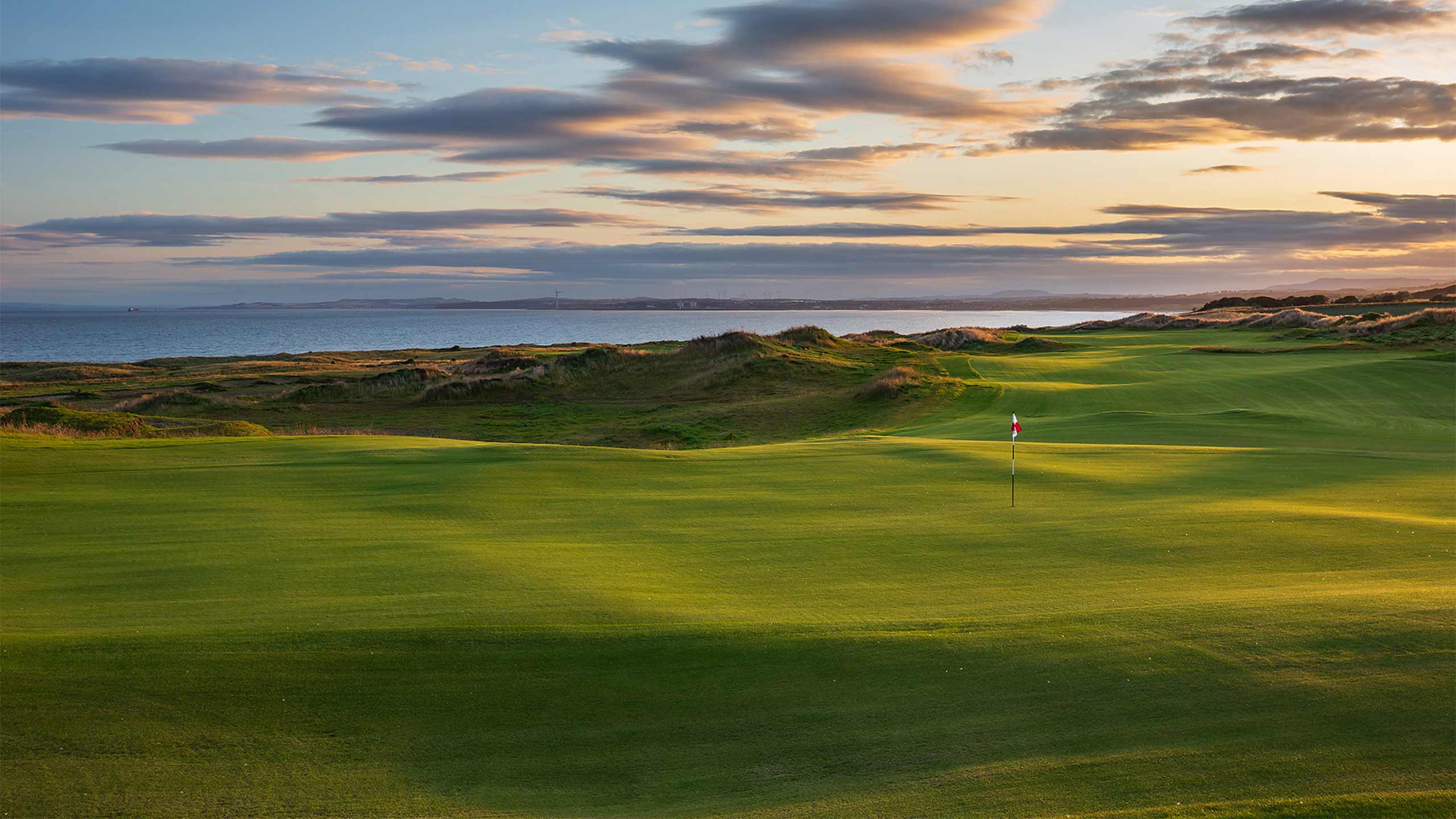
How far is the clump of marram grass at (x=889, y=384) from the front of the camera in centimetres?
4131

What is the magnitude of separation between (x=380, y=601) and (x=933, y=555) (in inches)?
218

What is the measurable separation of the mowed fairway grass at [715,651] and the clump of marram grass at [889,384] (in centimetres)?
2784

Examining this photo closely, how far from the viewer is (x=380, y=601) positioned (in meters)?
8.34

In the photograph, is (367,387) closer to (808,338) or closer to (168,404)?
(168,404)

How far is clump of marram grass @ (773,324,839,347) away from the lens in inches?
2412

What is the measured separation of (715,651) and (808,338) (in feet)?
182

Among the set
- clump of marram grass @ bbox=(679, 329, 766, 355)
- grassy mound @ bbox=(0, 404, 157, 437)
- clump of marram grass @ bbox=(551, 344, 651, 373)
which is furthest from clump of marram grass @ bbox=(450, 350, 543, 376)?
grassy mound @ bbox=(0, 404, 157, 437)

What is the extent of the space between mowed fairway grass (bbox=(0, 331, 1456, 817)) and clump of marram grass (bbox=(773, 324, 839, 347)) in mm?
47973

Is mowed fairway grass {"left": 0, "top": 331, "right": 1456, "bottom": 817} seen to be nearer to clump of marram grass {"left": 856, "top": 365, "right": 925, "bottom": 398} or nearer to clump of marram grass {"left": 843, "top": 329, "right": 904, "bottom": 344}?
clump of marram grass {"left": 856, "top": 365, "right": 925, "bottom": 398}

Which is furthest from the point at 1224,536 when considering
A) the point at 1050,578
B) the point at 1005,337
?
the point at 1005,337

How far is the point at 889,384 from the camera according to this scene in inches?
1646

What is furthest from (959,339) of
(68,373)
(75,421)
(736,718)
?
(736,718)

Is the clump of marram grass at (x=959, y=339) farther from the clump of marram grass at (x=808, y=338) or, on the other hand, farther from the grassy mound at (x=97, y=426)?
the grassy mound at (x=97, y=426)

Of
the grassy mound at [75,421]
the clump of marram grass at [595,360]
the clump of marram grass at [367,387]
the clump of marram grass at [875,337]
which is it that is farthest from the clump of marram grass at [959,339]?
the grassy mound at [75,421]
